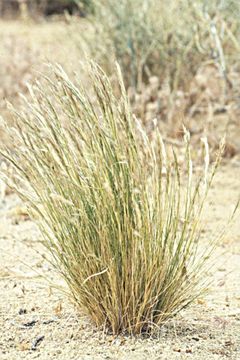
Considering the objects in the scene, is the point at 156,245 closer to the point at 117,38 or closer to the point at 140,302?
the point at 140,302

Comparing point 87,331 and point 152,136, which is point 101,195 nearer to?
point 87,331

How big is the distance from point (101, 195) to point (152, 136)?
302cm

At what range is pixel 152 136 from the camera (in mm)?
5406

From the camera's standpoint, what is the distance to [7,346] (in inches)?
102

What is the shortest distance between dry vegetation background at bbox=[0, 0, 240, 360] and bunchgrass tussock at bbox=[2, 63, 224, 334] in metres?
0.12

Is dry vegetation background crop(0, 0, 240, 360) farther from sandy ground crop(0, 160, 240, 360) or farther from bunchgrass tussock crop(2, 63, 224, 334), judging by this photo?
bunchgrass tussock crop(2, 63, 224, 334)

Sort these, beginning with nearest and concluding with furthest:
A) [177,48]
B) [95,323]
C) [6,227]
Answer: [95,323] → [6,227] → [177,48]

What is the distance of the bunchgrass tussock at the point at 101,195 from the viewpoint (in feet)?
7.88

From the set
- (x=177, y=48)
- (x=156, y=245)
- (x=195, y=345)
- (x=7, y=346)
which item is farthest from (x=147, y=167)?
(x=177, y=48)

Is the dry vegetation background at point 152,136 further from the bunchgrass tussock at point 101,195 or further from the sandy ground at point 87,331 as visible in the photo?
the bunchgrass tussock at point 101,195

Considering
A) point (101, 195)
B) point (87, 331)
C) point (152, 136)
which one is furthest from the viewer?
point (152, 136)

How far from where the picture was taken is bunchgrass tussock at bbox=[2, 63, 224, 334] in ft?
7.88

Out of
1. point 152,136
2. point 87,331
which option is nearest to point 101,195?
point 87,331

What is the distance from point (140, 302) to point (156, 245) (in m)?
0.22
